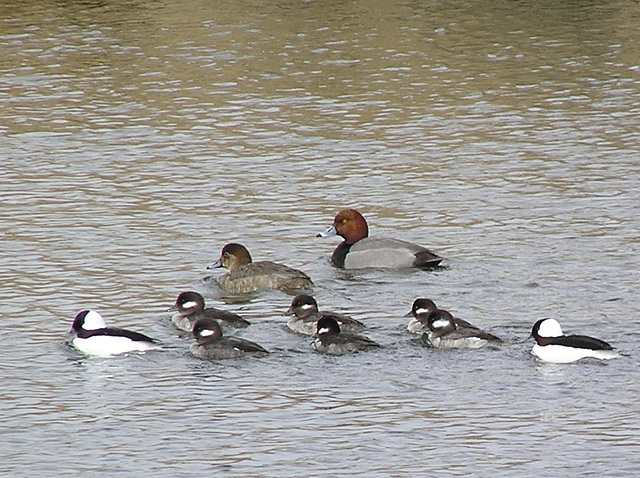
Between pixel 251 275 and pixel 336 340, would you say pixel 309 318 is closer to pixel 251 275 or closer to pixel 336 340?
pixel 336 340

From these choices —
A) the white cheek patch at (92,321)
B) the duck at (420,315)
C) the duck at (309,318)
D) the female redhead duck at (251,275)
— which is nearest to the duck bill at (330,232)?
the female redhead duck at (251,275)

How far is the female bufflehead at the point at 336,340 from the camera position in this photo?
1154 cm

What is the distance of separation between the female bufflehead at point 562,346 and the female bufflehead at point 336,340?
138 centimetres

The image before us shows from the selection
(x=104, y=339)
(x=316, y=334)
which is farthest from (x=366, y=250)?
(x=104, y=339)

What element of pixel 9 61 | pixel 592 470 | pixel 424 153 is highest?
pixel 9 61

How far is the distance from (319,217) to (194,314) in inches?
173

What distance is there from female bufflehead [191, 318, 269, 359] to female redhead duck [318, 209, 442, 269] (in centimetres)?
320

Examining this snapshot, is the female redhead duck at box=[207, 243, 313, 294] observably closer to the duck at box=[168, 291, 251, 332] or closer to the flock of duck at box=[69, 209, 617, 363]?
the flock of duck at box=[69, 209, 617, 363]

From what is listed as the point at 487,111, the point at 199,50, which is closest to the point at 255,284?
the point at 487,111

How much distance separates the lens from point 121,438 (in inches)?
394

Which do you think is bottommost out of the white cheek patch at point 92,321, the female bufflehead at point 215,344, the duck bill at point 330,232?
the female bufflehead at point 215,344

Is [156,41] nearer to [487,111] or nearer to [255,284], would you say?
[487,111]

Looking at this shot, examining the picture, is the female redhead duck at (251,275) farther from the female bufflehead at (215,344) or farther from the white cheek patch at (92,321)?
the white cheek patch at (92,321)

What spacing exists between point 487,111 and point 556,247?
7271 mm
